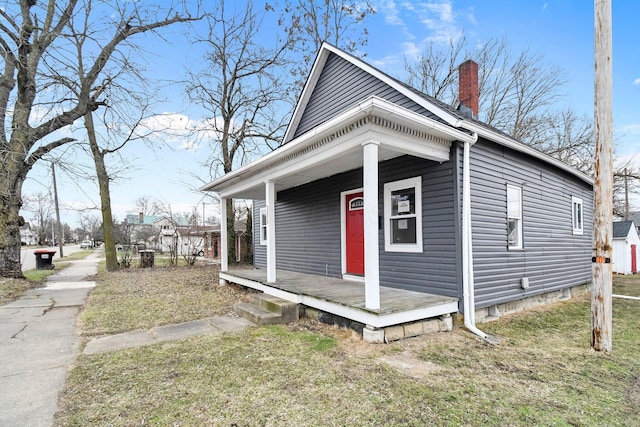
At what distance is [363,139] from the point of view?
14.7ft

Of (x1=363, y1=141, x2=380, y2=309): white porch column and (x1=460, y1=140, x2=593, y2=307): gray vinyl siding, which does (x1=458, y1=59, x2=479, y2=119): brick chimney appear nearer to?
(x1=460, y1=140, x2=593, y2=307): gray vinyl siding

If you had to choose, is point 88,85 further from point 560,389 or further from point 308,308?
point 560,389

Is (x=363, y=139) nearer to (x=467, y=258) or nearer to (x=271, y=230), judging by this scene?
(x=467, y=258)

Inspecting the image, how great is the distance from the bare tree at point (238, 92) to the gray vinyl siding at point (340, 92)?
719 cm

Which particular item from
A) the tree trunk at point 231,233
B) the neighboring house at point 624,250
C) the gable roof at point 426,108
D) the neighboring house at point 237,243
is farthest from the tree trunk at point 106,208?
the neighboring house at point 624,250

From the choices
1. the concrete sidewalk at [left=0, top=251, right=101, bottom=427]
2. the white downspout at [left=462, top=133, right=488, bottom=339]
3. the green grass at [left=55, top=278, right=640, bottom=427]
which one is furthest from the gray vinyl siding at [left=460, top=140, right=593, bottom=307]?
the concrete sidewalk at [left=0, top=251, right=101, bottom=427]

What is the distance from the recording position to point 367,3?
53.2ft

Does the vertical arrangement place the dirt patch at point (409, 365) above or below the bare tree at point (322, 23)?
below

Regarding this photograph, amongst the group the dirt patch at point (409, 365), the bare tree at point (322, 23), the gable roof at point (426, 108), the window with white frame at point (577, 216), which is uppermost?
the bare tree at point (322, 23)

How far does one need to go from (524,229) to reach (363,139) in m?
4.60

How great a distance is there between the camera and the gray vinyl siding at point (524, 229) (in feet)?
18.9

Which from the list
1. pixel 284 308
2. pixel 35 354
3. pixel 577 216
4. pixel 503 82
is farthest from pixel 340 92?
pixel 503 82

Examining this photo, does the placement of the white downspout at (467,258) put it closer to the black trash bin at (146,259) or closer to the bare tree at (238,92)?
the bare tree at (238,92)

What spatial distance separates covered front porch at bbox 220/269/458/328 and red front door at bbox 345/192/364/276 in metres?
0.56
